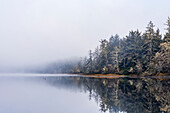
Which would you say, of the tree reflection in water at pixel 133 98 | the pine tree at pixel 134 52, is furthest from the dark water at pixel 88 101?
the pine tree at pixel 134 52

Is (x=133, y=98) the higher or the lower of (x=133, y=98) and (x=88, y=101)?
the higher

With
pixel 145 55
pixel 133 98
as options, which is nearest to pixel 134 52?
pixel 145 55

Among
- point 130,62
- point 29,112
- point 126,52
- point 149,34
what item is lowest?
point 29,112

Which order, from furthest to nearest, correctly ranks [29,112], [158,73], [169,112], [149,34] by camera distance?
[149,34] → [158,73] → [29,112] → [169,112]

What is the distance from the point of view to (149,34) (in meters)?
68.7

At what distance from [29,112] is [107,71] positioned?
248 ft

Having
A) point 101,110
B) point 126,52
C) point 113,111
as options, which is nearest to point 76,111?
point 101,110

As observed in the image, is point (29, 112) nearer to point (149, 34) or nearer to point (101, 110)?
point (101, 110)

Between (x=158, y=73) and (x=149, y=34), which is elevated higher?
(x=149, y=34)

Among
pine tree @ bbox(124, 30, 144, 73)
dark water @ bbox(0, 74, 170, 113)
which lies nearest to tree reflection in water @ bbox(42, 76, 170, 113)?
dark water @ bbox(0, 74, 170, 113)

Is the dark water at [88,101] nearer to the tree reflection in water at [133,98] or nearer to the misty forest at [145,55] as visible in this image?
the tree reflection in water at [133,98]

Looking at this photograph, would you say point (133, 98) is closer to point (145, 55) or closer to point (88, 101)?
point (88, 101)

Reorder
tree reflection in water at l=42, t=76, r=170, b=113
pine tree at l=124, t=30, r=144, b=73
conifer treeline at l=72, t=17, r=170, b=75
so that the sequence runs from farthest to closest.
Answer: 1. pine tree at l=124, t=30, r=144, b=73
2. conifer treeline at l=72, t=17, r=170, b=75
3. tree reflection in water at l=42, t=76, r=170, b=113

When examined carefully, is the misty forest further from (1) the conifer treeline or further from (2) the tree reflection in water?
(2) the tree reflection in water
